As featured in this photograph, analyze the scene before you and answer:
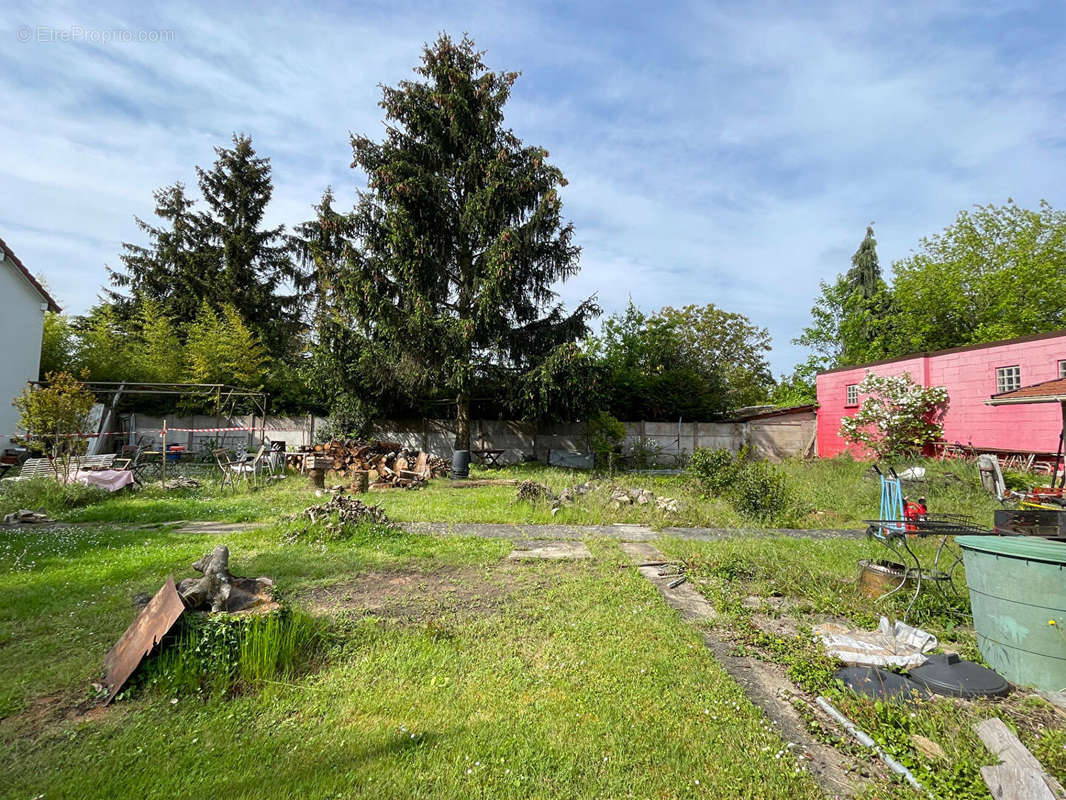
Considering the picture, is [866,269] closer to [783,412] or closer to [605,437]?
[783,412]

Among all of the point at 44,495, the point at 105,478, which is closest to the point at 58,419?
the point at 105,478

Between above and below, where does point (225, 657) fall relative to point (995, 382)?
below

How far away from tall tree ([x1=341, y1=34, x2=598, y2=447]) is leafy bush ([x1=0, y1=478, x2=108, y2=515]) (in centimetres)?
777

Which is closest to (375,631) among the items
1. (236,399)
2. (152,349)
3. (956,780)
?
(956,780)

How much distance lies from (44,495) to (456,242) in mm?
11635

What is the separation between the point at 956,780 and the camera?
211 centimetres

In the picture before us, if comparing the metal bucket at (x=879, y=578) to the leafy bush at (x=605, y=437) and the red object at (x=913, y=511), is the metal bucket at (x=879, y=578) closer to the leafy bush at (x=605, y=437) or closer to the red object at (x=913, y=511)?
the red object at (x=913, y=511)

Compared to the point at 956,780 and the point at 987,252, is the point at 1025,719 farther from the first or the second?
the point at 987,252

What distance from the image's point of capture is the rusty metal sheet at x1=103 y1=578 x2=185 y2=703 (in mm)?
2822

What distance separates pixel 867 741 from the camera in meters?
2.38

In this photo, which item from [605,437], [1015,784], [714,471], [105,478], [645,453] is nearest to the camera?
[1015,784]

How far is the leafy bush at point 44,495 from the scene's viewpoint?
8.15m

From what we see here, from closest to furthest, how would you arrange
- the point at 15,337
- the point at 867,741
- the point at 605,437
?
1. the point at 867,741
2. the point at 15,337
3. the point at 605,437

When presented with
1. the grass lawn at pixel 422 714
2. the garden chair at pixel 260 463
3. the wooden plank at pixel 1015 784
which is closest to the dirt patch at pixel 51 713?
the grass lawn at pixel 422 714
